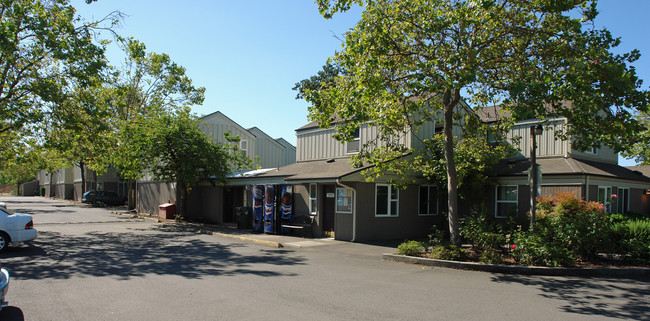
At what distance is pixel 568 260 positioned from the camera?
417 inches

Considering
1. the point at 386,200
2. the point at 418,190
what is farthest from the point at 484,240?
the point at 418,190

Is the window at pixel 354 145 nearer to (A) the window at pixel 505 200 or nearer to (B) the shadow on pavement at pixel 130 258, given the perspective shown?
(A) the window at pixel 505 200

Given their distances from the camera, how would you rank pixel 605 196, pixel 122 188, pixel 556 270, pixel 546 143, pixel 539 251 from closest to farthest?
1. pixel 556 270
2. pixel 539 251
3. pixel 605 196
4. pixel 546 143
5. pixel 122 188

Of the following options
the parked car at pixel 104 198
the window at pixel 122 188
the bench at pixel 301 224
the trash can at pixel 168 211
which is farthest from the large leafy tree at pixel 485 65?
the window at pixel 122 188

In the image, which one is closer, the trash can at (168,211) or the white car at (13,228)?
the white car at (13,228)

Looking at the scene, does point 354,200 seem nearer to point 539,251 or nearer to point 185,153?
point 539,251

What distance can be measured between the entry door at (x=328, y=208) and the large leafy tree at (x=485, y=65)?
498 centimetres

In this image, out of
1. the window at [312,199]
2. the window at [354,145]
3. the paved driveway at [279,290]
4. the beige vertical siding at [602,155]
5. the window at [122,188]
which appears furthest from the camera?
the window at [122,188]

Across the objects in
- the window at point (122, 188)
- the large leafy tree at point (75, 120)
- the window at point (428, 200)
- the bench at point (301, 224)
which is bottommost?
the window at point (122, 188)

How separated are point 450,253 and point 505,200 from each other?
745 cm

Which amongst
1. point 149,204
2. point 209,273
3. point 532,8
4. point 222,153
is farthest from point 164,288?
point 149,204

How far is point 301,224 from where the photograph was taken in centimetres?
1802

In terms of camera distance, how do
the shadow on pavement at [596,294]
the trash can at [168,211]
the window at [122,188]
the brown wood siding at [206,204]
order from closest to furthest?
the shadow on pavement at [596,294]
the brown wood siding at [206,204]
the trash can at [168,211]
the window at [122,188]

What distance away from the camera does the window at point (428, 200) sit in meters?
18.8
